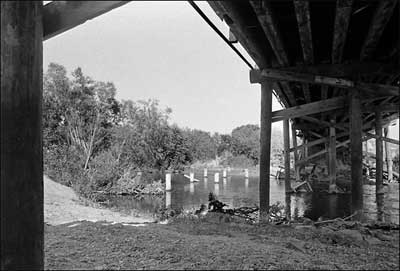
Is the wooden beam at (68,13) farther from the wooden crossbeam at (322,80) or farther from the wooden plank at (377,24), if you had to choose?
the wooden crossbeam at (322,80)

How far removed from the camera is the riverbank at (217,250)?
11.2 feet

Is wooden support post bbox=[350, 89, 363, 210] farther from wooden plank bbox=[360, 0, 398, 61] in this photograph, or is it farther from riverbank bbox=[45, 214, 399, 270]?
riverbank bbox=[45, 214, 399, 270]

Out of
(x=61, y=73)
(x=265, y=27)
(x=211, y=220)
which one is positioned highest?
(x=61, y=73)

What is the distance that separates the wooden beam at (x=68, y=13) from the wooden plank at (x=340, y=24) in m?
4.12

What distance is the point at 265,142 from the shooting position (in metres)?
8.30

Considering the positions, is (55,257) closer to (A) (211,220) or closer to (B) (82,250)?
(B) (82,250)

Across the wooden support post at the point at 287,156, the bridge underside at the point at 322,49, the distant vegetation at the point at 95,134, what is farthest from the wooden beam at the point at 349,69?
the distant vegetation at the point at 95,134

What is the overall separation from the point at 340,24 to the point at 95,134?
1476 centimetres

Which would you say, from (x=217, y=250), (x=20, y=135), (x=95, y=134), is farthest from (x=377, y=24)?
(x=95, y=134)

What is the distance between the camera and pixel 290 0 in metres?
5.49

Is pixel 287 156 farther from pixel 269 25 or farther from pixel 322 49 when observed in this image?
pixel 269 25

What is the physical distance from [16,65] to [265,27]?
4.84 metres

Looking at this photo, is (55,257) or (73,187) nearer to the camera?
(55,257)

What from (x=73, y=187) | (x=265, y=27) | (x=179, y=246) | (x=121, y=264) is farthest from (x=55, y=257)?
(x=73, y=187)
